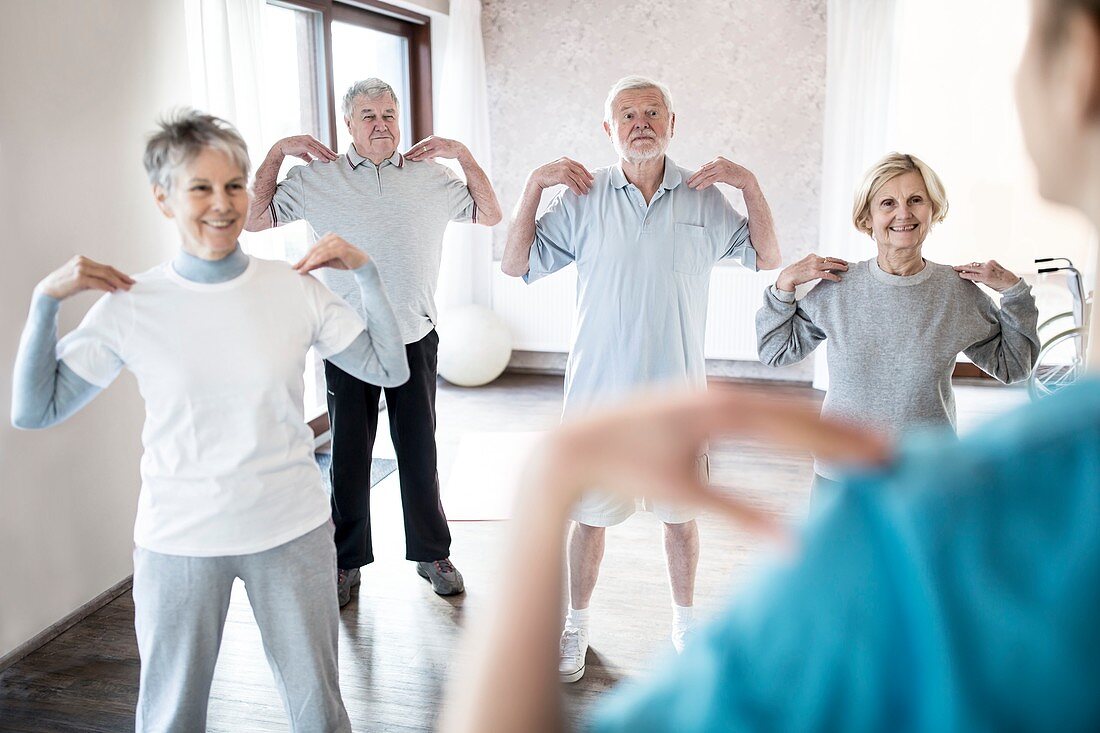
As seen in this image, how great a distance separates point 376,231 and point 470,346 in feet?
Result: 10.1

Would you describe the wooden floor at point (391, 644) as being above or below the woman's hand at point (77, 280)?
below

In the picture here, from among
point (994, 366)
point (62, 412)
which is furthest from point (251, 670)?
point (994, 366)

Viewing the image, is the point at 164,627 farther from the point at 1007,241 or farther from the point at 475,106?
the point at 1007,241

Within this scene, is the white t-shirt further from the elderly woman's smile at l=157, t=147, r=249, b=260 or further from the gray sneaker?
the gray sneaker

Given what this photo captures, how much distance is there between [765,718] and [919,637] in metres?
0.07

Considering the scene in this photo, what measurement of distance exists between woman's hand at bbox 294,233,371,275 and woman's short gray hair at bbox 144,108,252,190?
22cm

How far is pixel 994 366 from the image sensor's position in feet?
7.45

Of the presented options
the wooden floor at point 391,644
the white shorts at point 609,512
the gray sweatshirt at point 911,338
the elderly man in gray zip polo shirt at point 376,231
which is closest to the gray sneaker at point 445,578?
the wooden floor at point 391,644

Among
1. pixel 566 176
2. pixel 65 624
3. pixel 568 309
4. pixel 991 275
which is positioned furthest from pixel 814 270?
pixel 568 309

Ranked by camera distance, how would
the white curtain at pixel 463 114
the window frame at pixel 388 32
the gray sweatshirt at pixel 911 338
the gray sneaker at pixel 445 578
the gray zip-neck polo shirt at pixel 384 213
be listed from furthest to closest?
the white curtain at pixel 463 114
the window frame at pixel 388 32
the gray sneaker at pixel 445 578
the gray zip-neck polo shirt at pixel 384 213
the gray sweatshirt at pixel 911 338

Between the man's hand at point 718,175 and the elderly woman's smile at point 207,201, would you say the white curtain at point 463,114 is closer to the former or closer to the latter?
the man's hand at point 718,175

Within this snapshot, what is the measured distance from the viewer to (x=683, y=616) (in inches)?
106

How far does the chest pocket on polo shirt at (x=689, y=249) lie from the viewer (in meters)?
2.56

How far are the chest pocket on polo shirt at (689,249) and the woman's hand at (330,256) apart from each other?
1006mm
